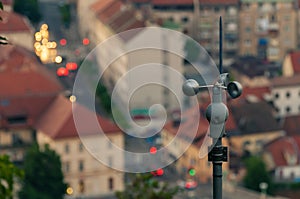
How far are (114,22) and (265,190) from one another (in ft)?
158

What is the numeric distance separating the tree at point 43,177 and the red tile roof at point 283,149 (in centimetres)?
2116

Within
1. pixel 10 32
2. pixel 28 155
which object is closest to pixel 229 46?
pixel 10 32

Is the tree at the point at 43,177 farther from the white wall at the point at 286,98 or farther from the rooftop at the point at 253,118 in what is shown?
the white wall at the point at 286,98

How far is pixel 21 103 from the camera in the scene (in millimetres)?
84188

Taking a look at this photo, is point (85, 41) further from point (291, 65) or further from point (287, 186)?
point (287, 186)

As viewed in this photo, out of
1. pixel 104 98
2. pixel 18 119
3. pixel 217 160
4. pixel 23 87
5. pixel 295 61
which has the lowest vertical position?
pixel 217 160

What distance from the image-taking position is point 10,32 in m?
108

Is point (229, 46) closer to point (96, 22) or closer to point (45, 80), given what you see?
point (96, 22)

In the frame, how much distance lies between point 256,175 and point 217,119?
61856 mm

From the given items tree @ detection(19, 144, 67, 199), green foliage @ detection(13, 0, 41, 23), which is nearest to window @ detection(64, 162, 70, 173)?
tree @ detection(19, 144, 67, 199)

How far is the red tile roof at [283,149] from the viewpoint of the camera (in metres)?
81.2

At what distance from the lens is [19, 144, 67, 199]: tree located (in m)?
67.1

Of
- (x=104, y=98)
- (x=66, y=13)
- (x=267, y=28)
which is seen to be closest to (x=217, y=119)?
(x=104, y=98)

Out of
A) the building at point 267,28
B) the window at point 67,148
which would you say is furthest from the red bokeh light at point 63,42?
the window at point 67,148
